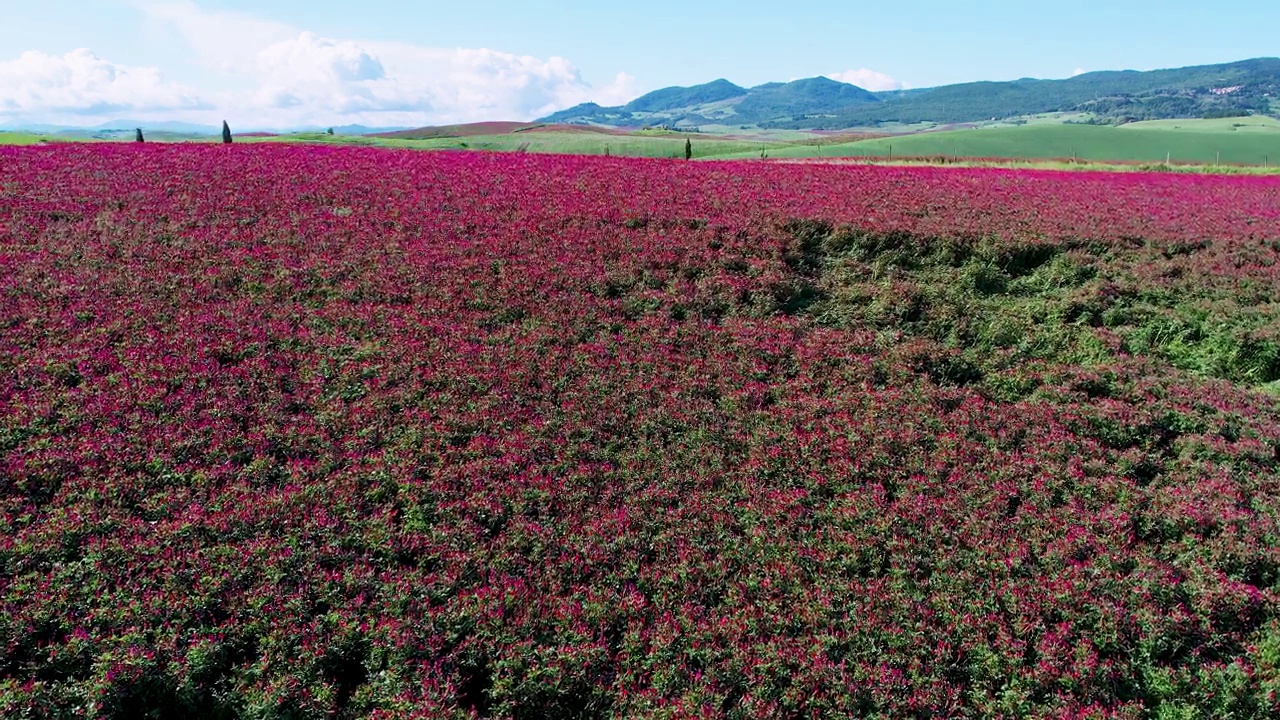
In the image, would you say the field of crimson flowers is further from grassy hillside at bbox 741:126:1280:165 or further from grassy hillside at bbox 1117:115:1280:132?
grassy hillside at bbox 1117:115:1280:132

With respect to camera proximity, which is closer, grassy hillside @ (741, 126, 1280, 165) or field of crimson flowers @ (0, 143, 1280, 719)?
field of crimson flowers @ (0, 143, 1280, 719)

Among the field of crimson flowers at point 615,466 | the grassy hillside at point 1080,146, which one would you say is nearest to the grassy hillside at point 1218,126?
the grassy hillside at point 1080,146

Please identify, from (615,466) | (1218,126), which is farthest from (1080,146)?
(1218,126)

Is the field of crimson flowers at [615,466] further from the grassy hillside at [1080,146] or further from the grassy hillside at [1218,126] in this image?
the grassy hillside at [1218,126]

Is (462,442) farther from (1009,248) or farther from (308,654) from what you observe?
(1009,248)

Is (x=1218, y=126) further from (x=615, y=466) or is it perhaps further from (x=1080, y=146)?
(x=615, y=466)

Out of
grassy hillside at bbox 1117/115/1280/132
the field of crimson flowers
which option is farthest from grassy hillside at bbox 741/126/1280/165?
the field of crimson flowers
